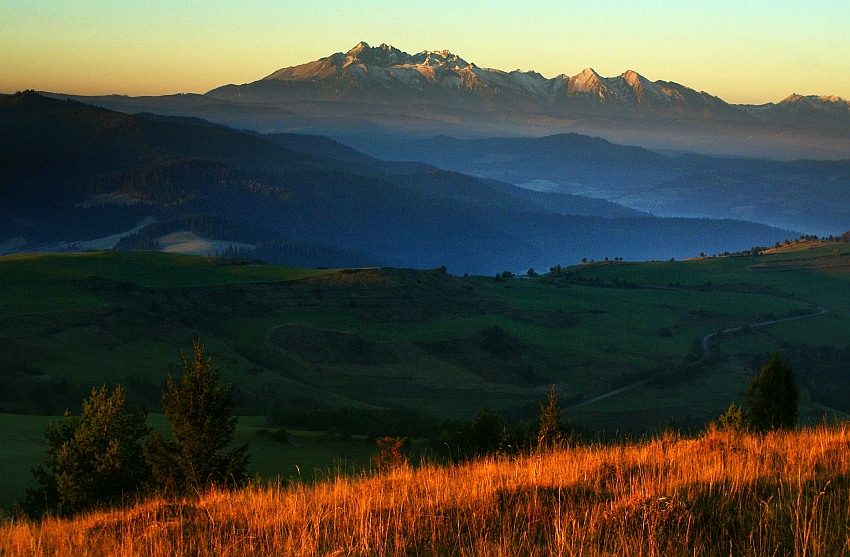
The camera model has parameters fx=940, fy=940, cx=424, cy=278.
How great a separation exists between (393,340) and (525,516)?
12645cm

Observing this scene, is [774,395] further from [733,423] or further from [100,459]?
[100,459]

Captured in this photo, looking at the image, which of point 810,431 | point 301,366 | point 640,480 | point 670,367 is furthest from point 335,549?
point 670,367

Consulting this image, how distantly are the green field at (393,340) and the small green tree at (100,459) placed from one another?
6050 cm

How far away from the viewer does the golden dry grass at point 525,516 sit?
10.9m

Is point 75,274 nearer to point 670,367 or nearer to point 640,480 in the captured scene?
point 670,367

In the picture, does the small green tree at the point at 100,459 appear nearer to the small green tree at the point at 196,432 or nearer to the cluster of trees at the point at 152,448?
the cluster of trees at the point at 152,448

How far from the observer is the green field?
360 ft

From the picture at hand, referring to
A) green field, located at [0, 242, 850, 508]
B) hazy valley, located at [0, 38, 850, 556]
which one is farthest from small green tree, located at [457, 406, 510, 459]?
green field, located at [0, 242, 850, 508]

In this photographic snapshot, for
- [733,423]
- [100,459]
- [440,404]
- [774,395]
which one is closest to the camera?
[100,459]

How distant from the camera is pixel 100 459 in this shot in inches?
1038

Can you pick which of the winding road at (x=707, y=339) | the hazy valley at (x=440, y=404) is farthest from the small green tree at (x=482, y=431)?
the winding road at (x=707, y=339)

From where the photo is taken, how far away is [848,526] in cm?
1103

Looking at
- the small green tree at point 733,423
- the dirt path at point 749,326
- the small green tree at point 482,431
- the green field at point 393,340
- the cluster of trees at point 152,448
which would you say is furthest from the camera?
the dirt path at point 749,326

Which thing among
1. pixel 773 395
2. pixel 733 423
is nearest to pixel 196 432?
pixel 733 423
